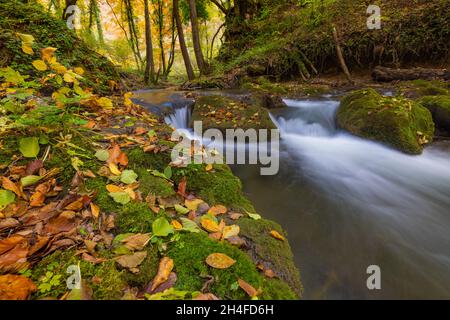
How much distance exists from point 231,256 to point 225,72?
38.2ft

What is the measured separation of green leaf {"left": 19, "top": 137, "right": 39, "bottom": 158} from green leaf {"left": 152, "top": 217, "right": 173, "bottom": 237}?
120 centimetres

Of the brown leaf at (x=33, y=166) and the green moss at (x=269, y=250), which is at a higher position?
the brown leaf at (x=33, y=166)

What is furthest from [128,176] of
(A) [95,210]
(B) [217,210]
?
(B) [217,210]

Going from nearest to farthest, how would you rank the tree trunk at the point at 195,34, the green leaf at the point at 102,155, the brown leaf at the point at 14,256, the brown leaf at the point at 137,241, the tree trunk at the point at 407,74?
the brown leaf at the point at 14,256 < the brown leaf at the point at 137,241 < the green leaf at the point at 102,155 < the tree trunk at the point at 407,74 < the tree trunk at the point at 195,34

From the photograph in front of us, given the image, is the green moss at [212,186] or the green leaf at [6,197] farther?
the green moss at [212,186]

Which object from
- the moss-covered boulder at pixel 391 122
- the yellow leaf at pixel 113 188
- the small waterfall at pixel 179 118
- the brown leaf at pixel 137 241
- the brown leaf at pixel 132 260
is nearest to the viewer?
the brown leaf at pixel 132 260

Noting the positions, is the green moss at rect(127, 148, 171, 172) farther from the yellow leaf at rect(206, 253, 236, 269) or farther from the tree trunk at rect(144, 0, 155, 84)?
the tree trunk at rect(144, 0, 155, 84)

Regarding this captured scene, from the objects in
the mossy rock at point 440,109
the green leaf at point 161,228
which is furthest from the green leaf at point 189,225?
the mossy rock at point 440,109

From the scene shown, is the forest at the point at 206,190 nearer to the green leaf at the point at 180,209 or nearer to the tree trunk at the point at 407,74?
the green leaf at the point at 180,209

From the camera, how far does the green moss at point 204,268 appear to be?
1259 mm

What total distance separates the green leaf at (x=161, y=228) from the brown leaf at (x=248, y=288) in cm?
51

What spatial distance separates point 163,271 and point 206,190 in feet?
3.28

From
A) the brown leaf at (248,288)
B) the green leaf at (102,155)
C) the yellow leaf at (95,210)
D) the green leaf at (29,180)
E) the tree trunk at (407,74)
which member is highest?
the tree trunk at (407,74)

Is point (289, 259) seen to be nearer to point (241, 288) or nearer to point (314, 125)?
point (241, 288)
